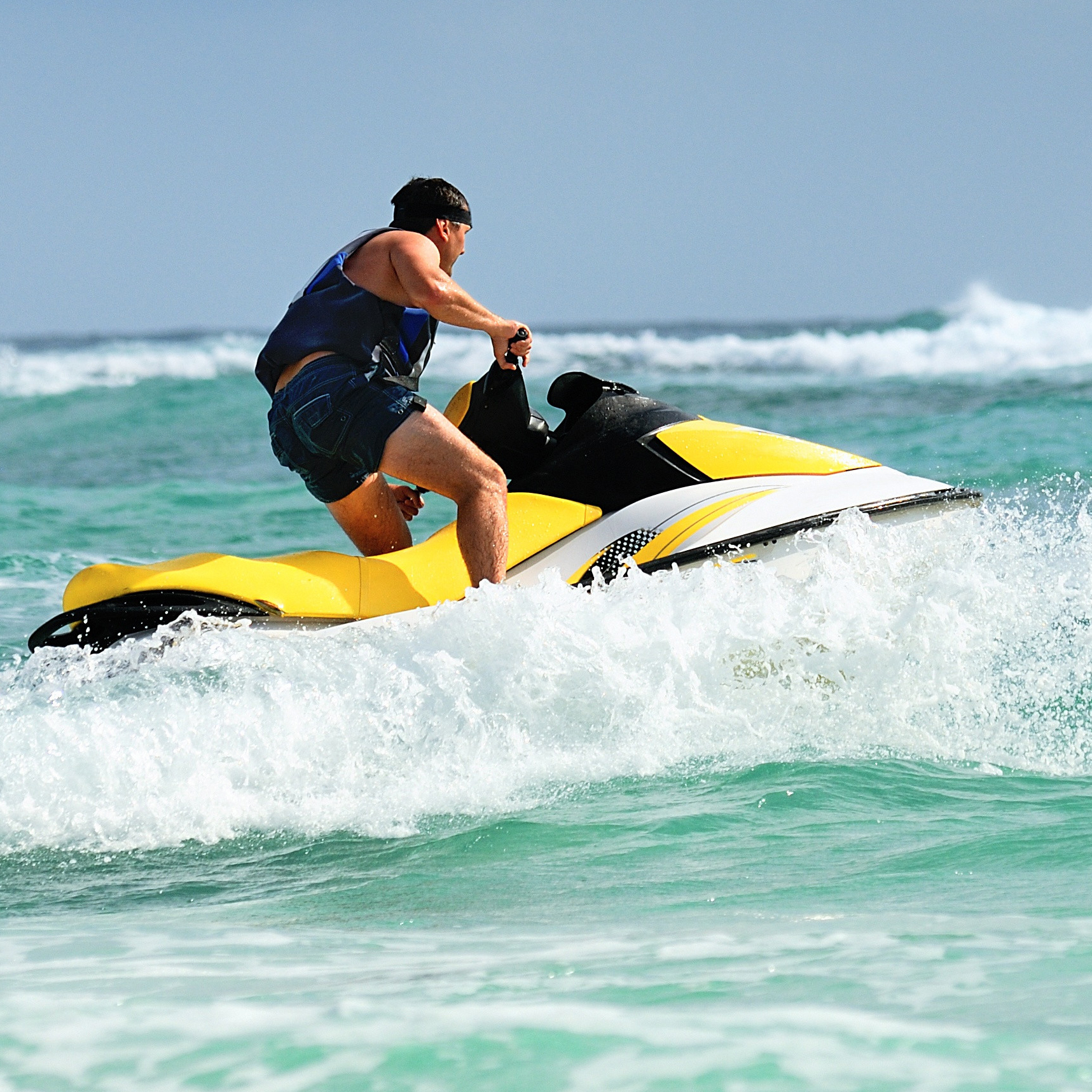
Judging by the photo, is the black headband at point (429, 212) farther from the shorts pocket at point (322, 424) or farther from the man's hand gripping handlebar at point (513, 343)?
the shorts pocket at point (322, 424)

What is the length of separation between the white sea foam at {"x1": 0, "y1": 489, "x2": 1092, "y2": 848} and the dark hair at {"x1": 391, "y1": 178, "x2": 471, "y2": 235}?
110 centimetres

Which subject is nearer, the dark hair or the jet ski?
the jet ski

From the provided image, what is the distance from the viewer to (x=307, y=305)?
11.9 feet

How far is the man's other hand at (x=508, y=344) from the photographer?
3570 mm

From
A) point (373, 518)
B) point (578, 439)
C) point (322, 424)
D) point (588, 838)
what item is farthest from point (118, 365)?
point (588, 838)

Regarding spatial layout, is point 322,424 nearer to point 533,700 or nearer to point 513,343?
point 513,343

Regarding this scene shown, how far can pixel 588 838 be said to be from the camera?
2.68 meters

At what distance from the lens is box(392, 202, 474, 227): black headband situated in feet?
12.0

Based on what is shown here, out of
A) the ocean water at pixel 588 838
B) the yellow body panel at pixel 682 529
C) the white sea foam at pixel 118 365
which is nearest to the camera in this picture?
the ocean water at pixel 588 838

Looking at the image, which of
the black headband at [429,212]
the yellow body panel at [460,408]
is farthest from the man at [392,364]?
the yellow body panel at [460,408]

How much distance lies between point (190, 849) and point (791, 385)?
18.4 meters

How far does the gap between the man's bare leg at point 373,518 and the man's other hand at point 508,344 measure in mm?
552

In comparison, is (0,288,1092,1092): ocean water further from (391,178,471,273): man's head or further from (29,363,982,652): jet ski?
(391,178,471,273): man's head

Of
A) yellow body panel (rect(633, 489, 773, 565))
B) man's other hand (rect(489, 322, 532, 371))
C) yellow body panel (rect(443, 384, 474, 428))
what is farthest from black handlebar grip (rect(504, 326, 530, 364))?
yellow body panel (rect(633, 489, 773, 565))
